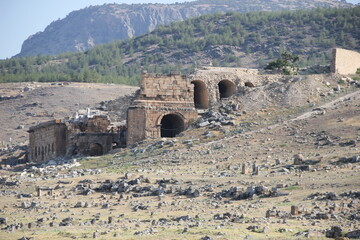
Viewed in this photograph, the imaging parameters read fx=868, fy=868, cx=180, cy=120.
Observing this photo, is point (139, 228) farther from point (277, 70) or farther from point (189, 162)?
point (277, 70)

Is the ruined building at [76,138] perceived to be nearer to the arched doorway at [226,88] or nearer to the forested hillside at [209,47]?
the arched doorway at [226,88]

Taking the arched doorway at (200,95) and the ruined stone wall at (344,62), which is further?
the ruined stone wall at (344,62)

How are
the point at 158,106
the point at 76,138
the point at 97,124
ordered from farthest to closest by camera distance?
the point at 97,124 < the point at 76,138 < the point at 158,106

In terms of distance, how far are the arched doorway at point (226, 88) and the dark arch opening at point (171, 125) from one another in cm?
380

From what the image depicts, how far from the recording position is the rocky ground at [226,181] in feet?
78.6

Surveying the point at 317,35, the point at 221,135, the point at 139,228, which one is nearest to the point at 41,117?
the point at 221,135

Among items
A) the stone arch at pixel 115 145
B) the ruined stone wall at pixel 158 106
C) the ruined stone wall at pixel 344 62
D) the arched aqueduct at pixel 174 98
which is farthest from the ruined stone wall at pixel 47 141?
the ruined stone wall at pixel 344 62

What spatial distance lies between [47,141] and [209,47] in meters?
74.7

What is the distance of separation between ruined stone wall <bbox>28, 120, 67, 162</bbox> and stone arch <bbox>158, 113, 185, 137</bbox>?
A: 6.07 m

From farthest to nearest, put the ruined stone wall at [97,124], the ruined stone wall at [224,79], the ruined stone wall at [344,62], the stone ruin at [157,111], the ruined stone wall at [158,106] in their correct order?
the ruined stone wall at [97,124] → the ruined stone wall at [344,62] → the ruined stone wall at [224,79] → the stone ruin at [157,111] → the ruined stone wall at [158,106]

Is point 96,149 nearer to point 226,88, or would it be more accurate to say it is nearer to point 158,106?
point 158,106

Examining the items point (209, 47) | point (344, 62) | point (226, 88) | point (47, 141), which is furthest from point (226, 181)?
point (209, 47)

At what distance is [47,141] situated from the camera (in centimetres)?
5241

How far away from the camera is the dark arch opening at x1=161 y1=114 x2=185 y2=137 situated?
1874 inches
